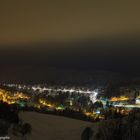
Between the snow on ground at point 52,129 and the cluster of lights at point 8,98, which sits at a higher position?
the cluster of lights at point 8,98

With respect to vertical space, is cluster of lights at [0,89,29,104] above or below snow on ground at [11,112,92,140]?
above

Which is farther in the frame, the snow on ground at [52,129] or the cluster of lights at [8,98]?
the cluster of lights at [8,98]

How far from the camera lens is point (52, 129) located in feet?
68.3

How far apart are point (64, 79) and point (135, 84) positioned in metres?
32.5

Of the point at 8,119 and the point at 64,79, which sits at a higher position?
the point at 64,79

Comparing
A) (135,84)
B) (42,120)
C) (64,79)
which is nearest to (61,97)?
(135,84)

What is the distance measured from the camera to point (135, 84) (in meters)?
66.1

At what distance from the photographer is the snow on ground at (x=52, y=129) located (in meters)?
18.7

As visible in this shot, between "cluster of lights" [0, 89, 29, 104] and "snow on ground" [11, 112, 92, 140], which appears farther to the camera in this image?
"cluster of lights" [0, 89, 29, 104]

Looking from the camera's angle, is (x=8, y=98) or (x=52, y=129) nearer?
(x=52, y=129)

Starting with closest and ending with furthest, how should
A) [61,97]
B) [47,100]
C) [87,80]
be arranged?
[47,100] < [61,97] < [87,80]

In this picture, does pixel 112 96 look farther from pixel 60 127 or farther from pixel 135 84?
pixel 60 127

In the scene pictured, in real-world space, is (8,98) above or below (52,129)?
above

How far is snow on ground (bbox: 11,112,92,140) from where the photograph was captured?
737 inches
